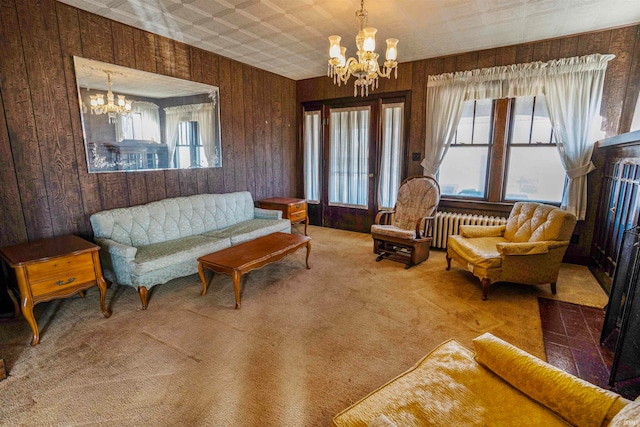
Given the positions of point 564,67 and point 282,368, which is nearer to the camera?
point 282,368

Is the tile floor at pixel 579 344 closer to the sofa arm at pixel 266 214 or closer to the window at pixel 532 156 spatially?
the window at pixel 532 156

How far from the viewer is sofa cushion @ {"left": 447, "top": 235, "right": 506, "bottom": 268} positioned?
298cm

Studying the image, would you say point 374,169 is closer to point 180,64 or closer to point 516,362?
point 180,64

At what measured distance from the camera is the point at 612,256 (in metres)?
3.15

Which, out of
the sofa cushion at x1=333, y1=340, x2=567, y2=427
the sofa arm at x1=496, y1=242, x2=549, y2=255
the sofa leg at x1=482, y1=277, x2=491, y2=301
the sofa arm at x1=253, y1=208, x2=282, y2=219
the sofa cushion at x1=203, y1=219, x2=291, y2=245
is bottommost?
the sofa leg at x1=482, y1=277, x2=491, y2=301

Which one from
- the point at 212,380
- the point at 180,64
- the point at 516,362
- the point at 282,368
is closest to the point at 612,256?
the point at 516,362

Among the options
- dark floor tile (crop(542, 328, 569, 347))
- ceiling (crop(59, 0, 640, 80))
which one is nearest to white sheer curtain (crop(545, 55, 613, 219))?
ceiling (crop(59, 0, 640, 80))

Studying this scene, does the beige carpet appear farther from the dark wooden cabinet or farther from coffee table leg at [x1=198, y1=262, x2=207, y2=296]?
the dark wooden cabinet

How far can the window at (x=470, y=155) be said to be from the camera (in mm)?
4320

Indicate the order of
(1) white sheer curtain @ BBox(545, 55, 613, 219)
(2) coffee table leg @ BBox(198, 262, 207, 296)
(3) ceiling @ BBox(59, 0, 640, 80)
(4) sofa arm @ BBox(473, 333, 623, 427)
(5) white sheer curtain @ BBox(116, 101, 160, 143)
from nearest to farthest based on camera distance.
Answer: (4) sofa arm @ BBox(473, 333, 623, 427)
(3) ceiling @ BBox(59, 0, 640, 80)
(2) coffee table leg @ BBox(198, 262, 207, 296)
(5) white sheer curtain @ BBox(116, 101, 160, 143)
(1) white sheer curtain @ BBox(545, 55, 613, 219)

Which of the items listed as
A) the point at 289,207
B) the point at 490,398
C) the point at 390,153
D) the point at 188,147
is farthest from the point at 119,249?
the point at 390,153

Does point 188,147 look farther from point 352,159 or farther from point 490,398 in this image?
point 490,398

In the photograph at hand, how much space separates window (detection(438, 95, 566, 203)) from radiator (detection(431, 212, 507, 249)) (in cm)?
34

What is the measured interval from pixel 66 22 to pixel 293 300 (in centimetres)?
334
